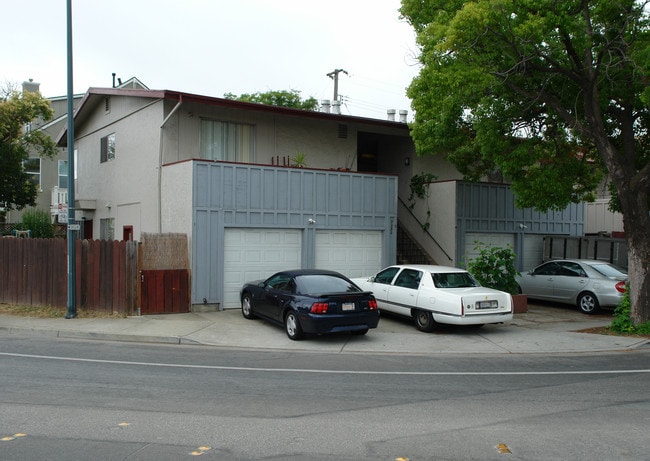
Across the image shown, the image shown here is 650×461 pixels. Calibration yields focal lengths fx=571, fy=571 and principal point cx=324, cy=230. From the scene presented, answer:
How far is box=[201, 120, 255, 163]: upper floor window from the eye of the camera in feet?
59.4

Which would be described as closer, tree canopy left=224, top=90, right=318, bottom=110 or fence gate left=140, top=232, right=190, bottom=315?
fence gate left=140, top=232, right=190, bottom=315

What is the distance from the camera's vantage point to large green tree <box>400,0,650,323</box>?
12.7m

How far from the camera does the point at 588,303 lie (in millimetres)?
16891

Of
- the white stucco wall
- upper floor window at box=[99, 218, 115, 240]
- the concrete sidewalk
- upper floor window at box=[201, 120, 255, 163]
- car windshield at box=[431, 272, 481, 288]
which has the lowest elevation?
the concrete sidewalk

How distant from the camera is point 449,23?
13.2m

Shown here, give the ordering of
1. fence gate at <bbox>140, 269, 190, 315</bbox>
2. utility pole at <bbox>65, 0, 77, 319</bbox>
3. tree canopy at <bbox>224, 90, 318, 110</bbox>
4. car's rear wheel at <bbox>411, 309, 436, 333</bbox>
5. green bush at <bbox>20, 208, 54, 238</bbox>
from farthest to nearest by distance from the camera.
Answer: tree canopy at <bbox>224, 90, 318, 110</bbox> → green bush at <bbox>20, 208, 54, 238</bbox> → fence gate at <bbox>140, 269, 190, 315</bbox> → utility pole at <bbox>65, 0, 77, 319</bbox> → car's rear wheel at <bbox>411, 309, 436, 333</bbox>

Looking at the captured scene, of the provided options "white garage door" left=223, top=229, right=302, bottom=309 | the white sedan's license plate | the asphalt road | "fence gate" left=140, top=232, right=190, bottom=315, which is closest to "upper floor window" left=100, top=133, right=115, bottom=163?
"fence gate" left=140, top=232, right=190, bottom=315

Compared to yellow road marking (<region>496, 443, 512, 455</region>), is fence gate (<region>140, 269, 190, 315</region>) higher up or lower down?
higher up

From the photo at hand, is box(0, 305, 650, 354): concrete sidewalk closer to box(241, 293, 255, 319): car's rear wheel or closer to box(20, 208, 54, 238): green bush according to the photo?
box(241, 293, 255, 319): car's rear wheel

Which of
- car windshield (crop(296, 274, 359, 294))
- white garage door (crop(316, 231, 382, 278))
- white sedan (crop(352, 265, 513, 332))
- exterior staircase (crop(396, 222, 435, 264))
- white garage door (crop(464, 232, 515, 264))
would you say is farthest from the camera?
exterior staircase (crop(396, 222, 435, 264))

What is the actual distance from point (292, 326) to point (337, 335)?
137cm

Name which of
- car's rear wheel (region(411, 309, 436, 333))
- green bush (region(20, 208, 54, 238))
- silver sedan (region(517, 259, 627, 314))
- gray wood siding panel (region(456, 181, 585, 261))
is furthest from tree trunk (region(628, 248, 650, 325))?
green bush (region(20, 208, 54, 238))

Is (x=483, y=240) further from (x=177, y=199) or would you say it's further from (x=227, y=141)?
(x=177, y=199)

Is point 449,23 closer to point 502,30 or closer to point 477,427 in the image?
point 502,30
